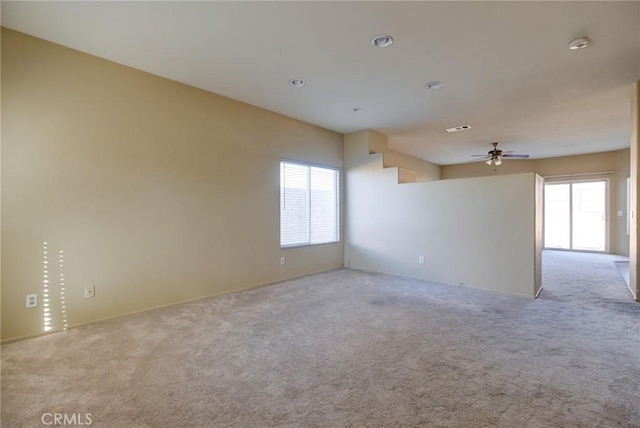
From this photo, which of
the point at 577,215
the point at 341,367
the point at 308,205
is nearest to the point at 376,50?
the point at 341,367

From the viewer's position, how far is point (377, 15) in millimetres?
2477

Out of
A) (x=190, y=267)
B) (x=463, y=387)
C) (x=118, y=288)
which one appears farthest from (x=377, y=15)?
(x=118, y=288)

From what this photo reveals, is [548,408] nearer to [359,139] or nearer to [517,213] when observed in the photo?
[517,213]

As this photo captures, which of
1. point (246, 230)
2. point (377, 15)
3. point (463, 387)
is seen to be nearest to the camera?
point (463, 387)

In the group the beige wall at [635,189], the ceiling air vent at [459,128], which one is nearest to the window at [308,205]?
the ceiling air vent at [459,128]

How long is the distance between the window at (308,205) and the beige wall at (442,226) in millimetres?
376

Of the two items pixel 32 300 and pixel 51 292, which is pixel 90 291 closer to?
pixel 51 292

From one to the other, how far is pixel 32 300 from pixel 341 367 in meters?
Result: 2.98

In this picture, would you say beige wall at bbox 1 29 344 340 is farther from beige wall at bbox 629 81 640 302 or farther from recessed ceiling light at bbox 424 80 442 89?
beige wall at bbox 629 81 640 302

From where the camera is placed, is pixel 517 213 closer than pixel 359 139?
Yes

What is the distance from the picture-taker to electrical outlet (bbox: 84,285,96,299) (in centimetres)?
314

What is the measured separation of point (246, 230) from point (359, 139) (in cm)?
297

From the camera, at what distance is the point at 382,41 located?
2.86 metres

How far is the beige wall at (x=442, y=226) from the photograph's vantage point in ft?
14.0
